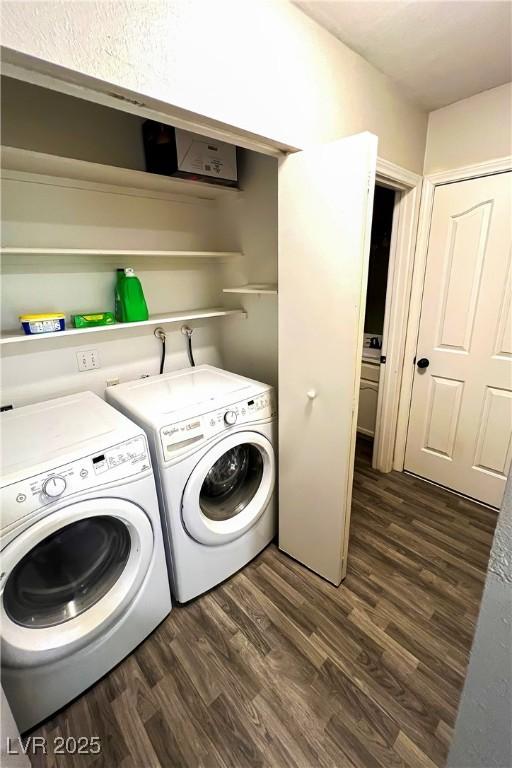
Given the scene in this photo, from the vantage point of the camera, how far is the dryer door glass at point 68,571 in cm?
113

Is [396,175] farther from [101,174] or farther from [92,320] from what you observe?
[92,320]

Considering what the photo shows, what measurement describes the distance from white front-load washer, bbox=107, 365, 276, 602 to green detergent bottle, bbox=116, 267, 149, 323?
353 mm

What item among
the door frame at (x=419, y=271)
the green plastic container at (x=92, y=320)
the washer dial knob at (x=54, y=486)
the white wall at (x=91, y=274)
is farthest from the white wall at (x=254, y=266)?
the washer dial knob at (x=54, y=486)

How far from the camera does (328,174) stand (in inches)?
47.3

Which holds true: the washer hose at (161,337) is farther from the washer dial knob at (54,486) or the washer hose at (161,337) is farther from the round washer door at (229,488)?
the washer dial knob at (54,486)

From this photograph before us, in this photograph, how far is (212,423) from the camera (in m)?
1.44

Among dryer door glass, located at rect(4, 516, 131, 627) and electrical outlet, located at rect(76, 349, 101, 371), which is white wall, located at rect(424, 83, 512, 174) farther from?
dryer door glass, located at rect(4, 516, 131, 627)

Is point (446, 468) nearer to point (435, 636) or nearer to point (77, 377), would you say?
point (435, 636)

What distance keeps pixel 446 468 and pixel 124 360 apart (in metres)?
2.25

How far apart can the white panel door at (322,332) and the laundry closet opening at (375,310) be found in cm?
143

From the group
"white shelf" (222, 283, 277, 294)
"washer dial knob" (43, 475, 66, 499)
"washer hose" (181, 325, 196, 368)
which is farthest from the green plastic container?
"washer dial knob" (43, 475, 66, 499)

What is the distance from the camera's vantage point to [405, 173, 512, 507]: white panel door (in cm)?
186

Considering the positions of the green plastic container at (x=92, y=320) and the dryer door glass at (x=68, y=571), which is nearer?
the dryer door glass at (x=68, y=571)

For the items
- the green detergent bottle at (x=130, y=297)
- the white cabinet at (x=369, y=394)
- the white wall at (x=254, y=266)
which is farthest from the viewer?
the white cabinet at (x=369, y=394)
